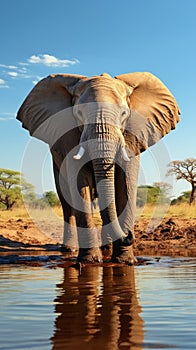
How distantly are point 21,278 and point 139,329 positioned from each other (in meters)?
2.58

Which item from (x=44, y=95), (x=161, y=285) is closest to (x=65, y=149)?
(x=44, y=95)

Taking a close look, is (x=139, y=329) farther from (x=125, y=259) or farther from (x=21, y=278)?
(x=125, y=259)

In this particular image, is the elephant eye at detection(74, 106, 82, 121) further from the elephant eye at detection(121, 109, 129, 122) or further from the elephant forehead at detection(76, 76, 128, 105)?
the elephant eye at detection(121, 109, 129, 122)

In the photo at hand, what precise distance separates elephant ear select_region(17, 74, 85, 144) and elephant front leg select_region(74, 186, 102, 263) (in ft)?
3.70

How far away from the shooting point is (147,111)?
7.99 metres

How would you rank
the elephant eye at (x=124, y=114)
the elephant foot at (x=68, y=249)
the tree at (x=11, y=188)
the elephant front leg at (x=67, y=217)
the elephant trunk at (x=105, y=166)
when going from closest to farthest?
1. the elephant trunk at (x=105, y=166)
2. the elephant eye at (x=124, y=114)
3. the elephant foot at (x=68, y=249)
4. the elephant front leg at (x=67, y=217)
5. the tree at (x=11, y=188)

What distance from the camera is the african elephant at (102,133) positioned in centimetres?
662

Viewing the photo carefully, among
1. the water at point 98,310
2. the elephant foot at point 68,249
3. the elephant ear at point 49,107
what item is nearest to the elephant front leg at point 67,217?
the elephant foot at point 68,249

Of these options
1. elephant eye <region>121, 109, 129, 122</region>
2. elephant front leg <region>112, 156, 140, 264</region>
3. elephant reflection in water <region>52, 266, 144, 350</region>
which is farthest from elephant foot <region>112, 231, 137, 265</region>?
elephant eye <region>121, 109, 129, 122</region>

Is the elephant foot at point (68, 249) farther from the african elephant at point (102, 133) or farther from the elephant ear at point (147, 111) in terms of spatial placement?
the elephant ear at point (147, 111)

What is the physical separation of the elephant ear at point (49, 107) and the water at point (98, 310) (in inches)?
111

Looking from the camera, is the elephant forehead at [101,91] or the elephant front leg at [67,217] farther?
the elephant front leg at [67,217]

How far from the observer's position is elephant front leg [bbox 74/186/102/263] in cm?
693

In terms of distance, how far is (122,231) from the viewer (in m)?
6.78
